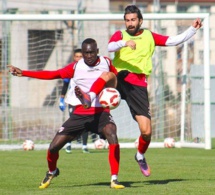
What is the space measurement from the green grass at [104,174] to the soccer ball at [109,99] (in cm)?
99

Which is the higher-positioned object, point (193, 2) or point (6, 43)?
point (193, 2)

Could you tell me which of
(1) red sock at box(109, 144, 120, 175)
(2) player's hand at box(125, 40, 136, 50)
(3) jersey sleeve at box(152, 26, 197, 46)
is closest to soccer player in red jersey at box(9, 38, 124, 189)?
(1) red sock at box(109, 144, 120, 175)

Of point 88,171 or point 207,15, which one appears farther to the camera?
point 207,15

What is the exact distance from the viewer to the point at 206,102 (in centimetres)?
1759

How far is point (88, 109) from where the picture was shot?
1001 centimetres

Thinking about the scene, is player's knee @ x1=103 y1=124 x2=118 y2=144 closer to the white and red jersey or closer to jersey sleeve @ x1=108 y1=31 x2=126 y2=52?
the white and red jersey

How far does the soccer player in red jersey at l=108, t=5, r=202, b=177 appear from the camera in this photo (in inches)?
425

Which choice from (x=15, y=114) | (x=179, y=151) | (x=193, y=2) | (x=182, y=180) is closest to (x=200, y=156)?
(x=179, y=151)

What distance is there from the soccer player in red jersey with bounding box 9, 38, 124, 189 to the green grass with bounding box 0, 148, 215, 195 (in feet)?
1.51

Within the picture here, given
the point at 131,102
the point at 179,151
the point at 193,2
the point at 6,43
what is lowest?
the point at 179,151

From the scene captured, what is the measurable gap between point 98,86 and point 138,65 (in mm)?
1118

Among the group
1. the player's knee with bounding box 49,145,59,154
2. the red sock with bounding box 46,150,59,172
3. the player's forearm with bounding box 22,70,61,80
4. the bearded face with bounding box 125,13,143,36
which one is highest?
the bearded face with bounding box 125,13,143,36

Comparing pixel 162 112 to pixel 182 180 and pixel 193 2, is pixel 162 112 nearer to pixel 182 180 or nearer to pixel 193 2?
pixel 182 180

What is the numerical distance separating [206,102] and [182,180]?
23.1ft
